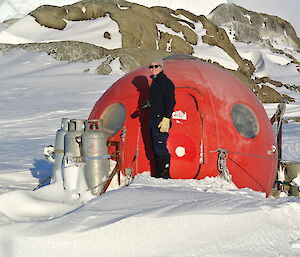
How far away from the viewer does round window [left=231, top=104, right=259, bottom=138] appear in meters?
5.36

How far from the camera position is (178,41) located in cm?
5800

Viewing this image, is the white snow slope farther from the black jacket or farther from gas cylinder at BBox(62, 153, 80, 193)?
the black jacket

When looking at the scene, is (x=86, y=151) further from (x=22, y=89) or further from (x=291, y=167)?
(x=22, y=89)

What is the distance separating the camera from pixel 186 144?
512 cm

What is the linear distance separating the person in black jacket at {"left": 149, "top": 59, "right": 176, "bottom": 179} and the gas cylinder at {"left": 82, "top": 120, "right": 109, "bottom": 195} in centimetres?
63

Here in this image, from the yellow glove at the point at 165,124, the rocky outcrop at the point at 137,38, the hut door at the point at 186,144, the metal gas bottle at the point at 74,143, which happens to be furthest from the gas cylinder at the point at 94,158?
the rocky outcrop at the point at 137,38

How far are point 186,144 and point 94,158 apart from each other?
1.17m

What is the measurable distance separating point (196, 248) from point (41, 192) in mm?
2143

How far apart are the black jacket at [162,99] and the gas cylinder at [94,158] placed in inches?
27.8

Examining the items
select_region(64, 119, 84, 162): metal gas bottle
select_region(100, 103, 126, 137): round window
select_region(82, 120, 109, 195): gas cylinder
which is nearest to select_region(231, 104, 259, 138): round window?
select_region(100, 103, 126, 137): round window

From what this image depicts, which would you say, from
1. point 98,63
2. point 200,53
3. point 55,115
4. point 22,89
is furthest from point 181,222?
point 200,53

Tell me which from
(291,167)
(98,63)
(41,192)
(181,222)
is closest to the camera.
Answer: (181,222)

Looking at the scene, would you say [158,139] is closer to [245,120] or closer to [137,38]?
[245,120]

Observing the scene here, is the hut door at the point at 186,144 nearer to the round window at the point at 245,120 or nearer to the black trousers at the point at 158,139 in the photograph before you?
the black trousers at the point at 158,139
